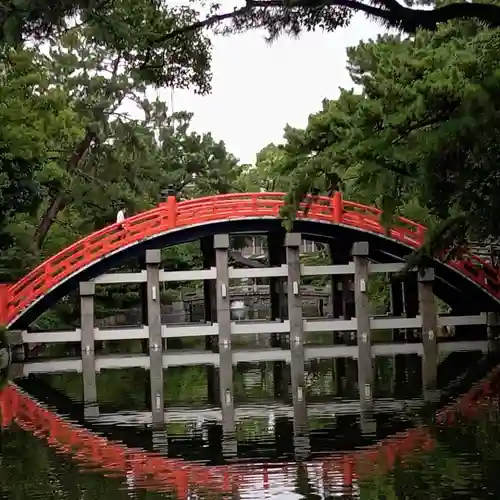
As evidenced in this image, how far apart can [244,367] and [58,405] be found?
20.5 feet

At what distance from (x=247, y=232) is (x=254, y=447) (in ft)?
42.7

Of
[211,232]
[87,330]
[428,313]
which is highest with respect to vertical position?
[211,232]

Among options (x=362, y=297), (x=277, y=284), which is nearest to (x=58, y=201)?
(x=277, y=284)

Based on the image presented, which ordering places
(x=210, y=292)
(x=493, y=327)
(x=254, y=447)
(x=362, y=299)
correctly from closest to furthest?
(x=254, y=447) < (x=362, y=299) < (x=493, y=327) < (x=210, y=292)

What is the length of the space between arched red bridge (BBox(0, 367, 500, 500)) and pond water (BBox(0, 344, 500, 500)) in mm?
19

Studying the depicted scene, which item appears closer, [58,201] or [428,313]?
[428,313]

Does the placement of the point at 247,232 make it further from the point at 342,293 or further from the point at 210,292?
the point at 342,293

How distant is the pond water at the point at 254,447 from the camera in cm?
784

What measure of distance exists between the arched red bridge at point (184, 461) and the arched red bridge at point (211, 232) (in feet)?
28.2

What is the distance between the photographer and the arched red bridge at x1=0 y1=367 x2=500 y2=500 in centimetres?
819

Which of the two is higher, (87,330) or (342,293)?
(342,293)

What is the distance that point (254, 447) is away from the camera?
9.90 metres

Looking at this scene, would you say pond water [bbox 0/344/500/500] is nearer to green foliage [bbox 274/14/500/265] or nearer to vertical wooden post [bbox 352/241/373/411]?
green foliage [bbox 274/14/500/265]

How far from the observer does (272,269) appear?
21.2 m
